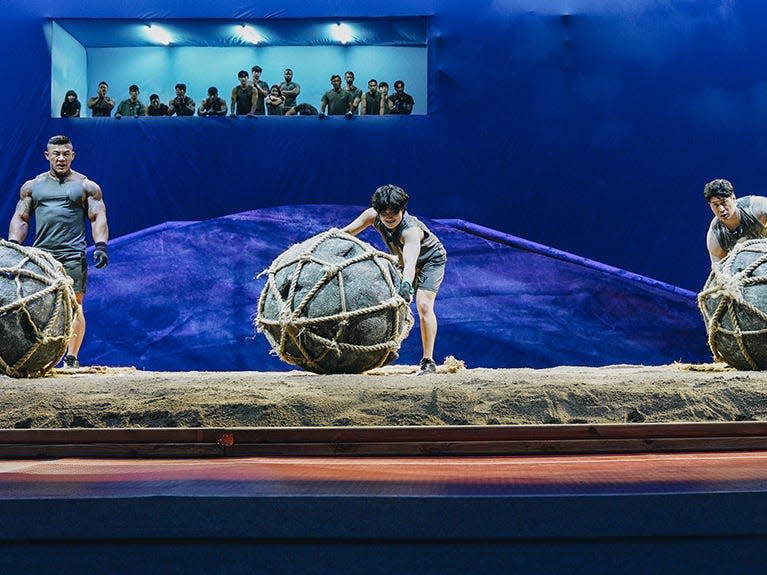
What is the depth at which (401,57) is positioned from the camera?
9.02 m

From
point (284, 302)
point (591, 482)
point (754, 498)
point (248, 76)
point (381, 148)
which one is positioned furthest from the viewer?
point (248, 76)

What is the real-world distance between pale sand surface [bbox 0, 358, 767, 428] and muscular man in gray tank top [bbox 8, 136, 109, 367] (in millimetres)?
2891

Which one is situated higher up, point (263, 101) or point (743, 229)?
point (263, 101)

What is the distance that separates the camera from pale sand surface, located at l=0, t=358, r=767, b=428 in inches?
135

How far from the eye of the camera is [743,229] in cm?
585

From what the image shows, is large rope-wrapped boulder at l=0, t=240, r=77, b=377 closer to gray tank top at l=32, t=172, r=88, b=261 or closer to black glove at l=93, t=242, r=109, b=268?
black glove at l=93, t=242, r=109, b=268

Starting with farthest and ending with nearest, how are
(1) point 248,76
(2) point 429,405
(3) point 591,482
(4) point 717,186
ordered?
(1) point 248,76, (4) point 717,186, (2) point 429,405, (3) point 591,482

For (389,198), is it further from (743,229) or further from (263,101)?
(263,101)

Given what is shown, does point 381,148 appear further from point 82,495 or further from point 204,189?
point 82,495

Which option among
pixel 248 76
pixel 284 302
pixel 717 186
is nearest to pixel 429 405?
pixel 284 302

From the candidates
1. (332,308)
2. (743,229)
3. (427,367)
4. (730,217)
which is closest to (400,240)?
(427,367)

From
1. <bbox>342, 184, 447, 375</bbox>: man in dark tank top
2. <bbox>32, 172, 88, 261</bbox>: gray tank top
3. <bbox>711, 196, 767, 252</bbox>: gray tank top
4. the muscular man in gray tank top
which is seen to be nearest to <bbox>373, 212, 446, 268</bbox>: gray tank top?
<bbox>342, 184, 447, 375</bbox>: man in dark tank top

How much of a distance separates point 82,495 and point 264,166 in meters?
6.55

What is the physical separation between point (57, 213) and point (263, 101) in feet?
10.0
